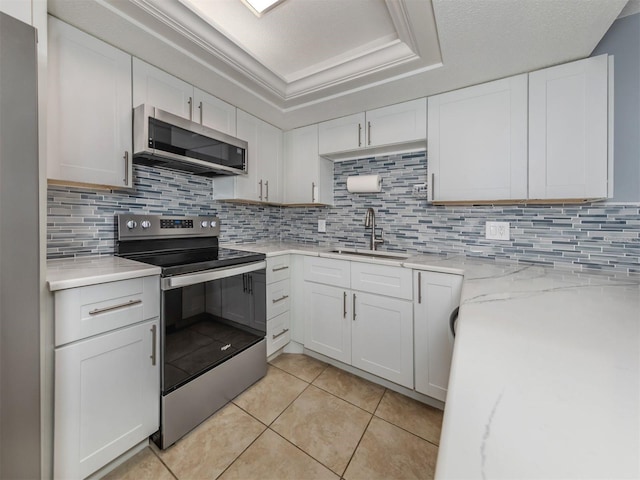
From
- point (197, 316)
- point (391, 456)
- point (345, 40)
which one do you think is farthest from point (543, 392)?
point (345, 40)

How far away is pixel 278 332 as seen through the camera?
2.19m

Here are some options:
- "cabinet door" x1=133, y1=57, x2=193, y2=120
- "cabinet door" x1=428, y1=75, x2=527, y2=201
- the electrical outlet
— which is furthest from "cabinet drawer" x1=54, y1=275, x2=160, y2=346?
the electrical outlet

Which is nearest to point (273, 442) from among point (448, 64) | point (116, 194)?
point (116, 194)

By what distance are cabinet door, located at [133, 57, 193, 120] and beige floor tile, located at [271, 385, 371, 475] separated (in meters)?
2.06

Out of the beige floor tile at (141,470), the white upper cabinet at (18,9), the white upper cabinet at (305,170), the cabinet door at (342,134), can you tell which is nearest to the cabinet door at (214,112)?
the white upper cabinet at (305,170)

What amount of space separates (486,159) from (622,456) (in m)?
1.78

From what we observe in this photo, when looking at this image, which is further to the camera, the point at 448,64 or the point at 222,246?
the point at 222,246

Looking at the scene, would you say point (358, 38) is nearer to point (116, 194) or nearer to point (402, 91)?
point (402, 91)

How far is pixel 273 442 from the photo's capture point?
1.44 meters

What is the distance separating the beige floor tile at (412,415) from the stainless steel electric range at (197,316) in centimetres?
90

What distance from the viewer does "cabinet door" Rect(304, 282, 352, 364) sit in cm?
201

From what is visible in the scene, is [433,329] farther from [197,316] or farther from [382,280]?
[197,316]

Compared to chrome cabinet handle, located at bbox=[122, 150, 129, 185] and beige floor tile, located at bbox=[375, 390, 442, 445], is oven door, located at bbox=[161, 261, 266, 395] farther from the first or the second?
beige floor tile, located at bbox=[375, 390, 442, 445]

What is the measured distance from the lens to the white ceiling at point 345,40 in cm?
121
